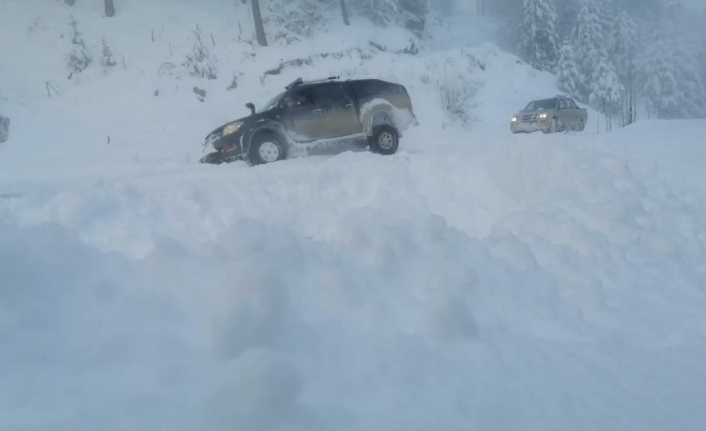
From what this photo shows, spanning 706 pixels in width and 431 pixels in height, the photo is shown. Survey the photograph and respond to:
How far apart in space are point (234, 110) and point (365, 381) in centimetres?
2096

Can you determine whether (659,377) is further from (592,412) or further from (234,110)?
(234,110)

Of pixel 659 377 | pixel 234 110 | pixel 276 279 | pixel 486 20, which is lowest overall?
pixel 659 377

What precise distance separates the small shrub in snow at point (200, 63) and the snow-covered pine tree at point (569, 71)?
22052 mm

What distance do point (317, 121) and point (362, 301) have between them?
8.13 meters

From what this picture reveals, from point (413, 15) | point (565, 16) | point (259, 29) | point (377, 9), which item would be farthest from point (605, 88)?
point (259, 29)

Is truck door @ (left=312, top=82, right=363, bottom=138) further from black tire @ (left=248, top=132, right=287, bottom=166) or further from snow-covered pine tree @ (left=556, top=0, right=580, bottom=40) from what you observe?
snow-covered pine tree @ (left=556, top=0, right=580, bottom=40)

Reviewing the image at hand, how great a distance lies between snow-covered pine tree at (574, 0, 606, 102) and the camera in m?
36.7

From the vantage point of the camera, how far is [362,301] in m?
3.79

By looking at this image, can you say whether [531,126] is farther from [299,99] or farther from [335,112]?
[299,99]

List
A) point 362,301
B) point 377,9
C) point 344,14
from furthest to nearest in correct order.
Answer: point 377,9, point 344,14, point 362,301

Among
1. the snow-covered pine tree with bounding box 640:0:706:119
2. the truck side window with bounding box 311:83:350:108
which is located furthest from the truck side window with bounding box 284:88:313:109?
the snow-covered pine tree with bounding box 640:0:706:119

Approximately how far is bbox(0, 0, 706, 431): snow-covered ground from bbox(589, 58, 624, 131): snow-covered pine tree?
1197 inches

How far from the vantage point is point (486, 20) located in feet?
210

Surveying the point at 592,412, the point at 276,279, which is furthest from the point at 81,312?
the point at 592,412
